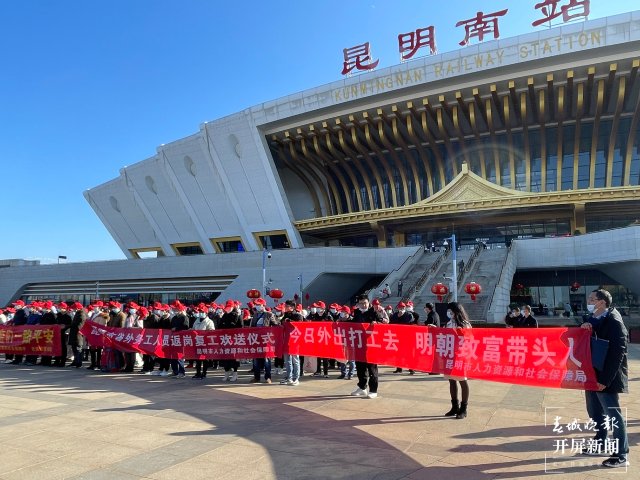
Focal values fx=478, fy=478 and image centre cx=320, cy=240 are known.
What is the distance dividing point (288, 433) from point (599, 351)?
14.2 ft

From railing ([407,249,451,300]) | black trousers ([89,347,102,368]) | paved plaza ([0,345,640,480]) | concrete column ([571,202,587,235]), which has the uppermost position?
concrete column ([571,202,587,235])

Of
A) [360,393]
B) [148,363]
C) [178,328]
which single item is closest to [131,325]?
[148,363]

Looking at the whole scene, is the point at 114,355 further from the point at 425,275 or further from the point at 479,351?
the point at 425,275

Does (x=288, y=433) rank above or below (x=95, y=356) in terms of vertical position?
below

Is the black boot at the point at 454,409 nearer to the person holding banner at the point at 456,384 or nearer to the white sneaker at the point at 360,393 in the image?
the person holding banner at the point at 456,384

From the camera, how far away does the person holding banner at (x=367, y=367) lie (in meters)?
9.73

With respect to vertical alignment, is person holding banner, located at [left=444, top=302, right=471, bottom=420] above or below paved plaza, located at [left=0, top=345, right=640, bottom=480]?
above

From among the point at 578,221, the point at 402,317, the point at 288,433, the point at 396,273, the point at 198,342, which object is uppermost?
the point at 578,221

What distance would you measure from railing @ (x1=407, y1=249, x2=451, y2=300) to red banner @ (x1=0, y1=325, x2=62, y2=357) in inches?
766

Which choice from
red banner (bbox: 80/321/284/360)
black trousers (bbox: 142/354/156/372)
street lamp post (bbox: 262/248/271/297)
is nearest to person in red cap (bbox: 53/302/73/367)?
red banner (bbox: 80/321/284/360)

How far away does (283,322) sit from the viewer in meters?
12.0

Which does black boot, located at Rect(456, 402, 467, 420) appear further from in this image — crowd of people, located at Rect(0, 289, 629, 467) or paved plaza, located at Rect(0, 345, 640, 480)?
paved plaza, located at Rect(0, 345, 640, 480)

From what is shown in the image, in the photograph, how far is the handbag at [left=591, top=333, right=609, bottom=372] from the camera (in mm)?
5750

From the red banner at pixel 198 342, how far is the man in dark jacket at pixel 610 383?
7.38m
